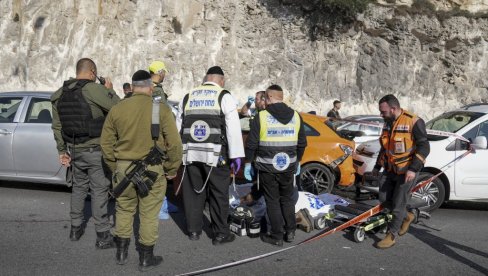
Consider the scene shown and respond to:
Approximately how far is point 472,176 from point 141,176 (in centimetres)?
531

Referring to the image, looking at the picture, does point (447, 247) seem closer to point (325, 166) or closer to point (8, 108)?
point (325, 166)

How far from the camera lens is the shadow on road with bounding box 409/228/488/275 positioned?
542 centimetres

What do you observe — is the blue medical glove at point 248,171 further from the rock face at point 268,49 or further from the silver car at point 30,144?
the rock face at point 268,49

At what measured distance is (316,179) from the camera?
8.74 m

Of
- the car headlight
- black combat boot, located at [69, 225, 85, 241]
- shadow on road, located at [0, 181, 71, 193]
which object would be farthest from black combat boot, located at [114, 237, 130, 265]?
the car headlight

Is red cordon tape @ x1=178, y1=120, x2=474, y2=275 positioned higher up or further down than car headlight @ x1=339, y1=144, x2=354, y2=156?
further down

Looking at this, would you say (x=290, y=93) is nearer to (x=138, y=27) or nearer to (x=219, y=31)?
(x=219, y=31)

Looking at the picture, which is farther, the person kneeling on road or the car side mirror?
the car side mirror

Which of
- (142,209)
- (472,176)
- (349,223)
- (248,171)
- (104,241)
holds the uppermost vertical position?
(248,171)

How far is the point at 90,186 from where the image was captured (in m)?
5.66

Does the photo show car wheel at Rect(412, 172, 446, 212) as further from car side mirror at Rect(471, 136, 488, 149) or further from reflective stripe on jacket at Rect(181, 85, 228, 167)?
reflective stripe on jacket at Rect(181, 85, 228, 167)

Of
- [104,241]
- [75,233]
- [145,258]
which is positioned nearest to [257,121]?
[145,258]

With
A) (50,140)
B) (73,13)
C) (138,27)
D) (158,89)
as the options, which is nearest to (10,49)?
(73,13)

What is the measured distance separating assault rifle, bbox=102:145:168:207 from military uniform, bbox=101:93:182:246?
42mm
